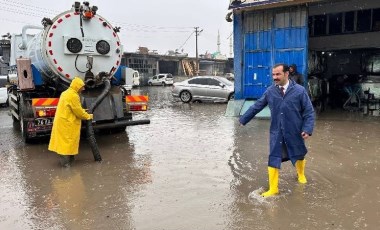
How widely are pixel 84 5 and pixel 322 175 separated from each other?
573 cm

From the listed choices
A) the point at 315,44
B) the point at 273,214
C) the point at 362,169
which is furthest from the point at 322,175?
the point at 315,44

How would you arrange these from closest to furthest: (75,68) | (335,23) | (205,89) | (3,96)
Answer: (75,68), (335,23), (3,96), (205,89)

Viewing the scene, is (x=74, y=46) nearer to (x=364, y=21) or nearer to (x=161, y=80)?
(x=364, y=21)

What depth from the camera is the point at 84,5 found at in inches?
304

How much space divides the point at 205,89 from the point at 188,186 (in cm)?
1274

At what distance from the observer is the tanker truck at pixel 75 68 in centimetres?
742

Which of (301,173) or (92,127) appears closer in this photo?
(301,173)

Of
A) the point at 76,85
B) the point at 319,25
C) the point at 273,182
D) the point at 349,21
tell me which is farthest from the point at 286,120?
the point at 319,25

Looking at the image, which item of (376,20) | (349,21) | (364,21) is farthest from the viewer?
A: (349,21)

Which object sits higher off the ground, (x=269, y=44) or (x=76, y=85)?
(x=269, y=44)

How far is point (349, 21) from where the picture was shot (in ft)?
50.0

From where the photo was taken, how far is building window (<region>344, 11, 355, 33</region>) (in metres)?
15.1

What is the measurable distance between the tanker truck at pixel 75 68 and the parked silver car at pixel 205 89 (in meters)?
9.38

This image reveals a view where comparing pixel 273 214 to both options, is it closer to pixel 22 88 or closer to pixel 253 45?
pixel 22 88
